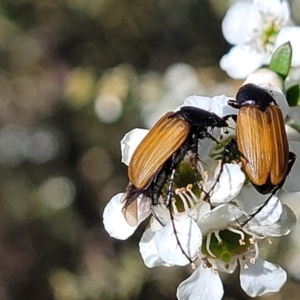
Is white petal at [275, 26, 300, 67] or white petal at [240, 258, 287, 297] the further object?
white petal at [275, 26, 300, 67]

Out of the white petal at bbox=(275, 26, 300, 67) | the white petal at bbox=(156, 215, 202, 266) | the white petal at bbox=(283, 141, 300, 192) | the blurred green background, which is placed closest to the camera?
the white petal at bbox=(156, 215, 202, 266)

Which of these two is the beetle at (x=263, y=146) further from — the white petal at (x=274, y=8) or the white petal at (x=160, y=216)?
the white petal at (x=274, y=8)

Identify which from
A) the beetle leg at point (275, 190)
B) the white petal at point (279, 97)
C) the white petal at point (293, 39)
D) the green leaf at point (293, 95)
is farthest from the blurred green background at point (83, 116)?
the beetle leg at point (275, 190)

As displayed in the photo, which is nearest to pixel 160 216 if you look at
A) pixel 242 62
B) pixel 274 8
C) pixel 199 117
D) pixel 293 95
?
pixel 199 117

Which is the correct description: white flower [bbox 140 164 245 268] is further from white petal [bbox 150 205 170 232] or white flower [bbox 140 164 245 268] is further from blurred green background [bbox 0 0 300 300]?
blurred green background [bbox 0 0 300 300]

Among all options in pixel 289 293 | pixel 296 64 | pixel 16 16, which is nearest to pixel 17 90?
pixel 16 16

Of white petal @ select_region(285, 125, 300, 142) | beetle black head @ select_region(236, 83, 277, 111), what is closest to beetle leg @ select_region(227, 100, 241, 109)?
beetle black head @ select_region(236, 83, 277, 111)

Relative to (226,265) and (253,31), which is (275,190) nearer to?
(226,265)
